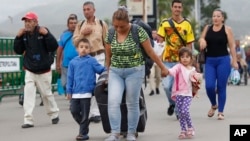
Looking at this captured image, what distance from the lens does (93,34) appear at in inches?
431

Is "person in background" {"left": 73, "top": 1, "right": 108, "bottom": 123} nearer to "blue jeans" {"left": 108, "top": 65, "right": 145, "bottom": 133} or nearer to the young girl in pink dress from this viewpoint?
the young girl in pink dress

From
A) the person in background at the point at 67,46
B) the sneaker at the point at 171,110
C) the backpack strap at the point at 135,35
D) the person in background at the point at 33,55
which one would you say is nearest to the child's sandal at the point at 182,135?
the backpack strap at the point at 135,35

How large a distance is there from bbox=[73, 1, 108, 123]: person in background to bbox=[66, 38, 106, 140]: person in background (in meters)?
1.59

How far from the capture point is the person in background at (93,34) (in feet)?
35.7

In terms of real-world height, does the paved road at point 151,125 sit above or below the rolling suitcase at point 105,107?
below

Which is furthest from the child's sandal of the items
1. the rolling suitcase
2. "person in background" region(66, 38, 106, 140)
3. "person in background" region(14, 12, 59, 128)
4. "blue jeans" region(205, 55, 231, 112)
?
"person in background" region(14, 12, 59, 128)

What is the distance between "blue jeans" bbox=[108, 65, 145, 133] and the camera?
336 inches

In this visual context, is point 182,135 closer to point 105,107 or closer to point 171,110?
point 105,107

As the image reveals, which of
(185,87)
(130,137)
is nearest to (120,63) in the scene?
(130,137)

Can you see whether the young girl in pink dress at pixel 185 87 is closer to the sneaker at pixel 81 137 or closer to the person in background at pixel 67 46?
the sneaker at pixel 81 137

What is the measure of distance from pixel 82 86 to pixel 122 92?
2.39ft

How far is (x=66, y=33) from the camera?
13070mm

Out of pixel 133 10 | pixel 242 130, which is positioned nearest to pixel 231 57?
pixel 242 130

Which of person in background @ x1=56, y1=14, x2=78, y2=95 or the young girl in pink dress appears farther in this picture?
person in background @ x1=56, y1=14, x2=78, y2=95
